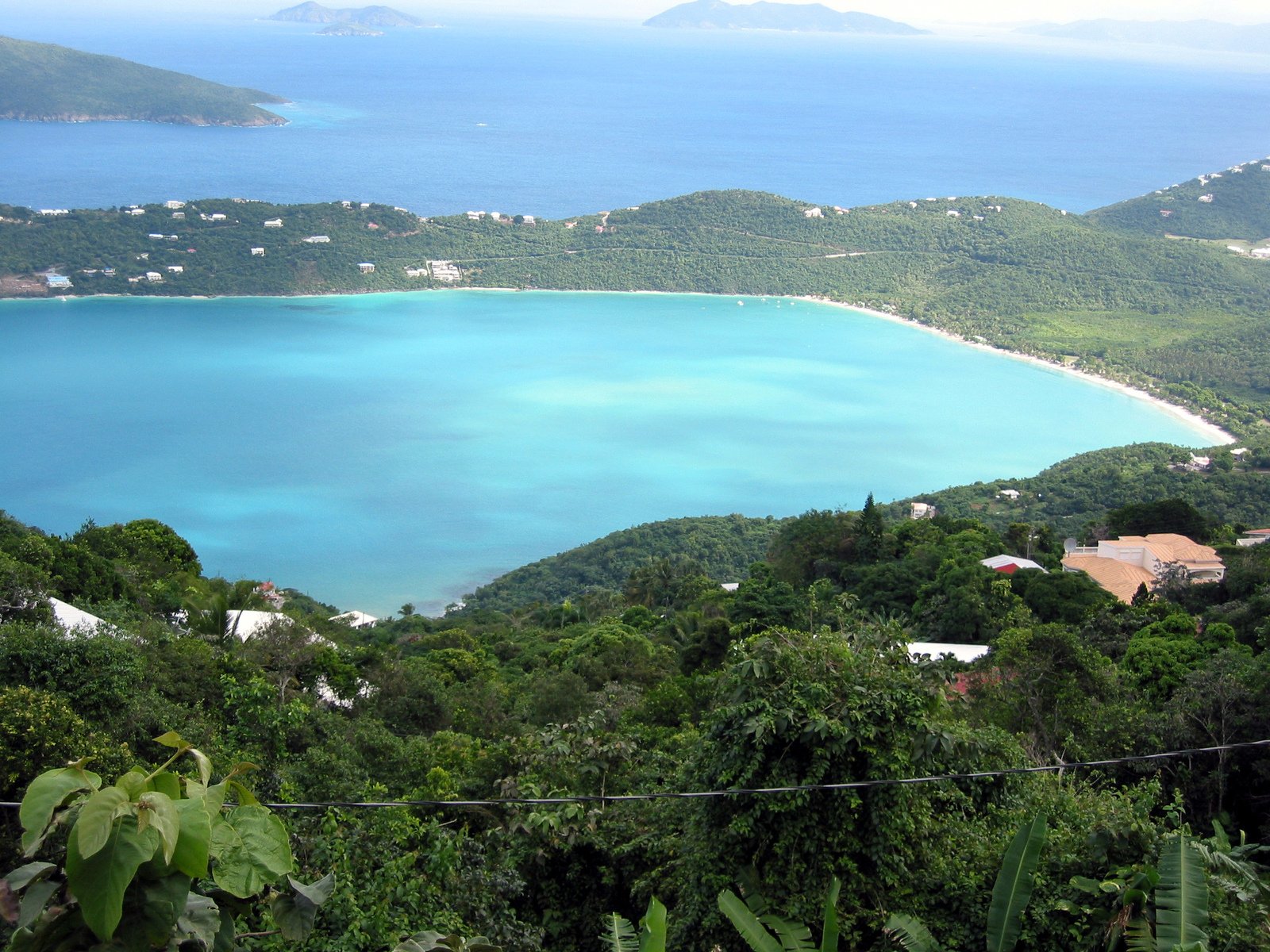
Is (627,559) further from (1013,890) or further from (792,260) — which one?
(792,260)

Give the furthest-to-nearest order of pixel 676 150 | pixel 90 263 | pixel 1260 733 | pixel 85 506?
pixel 676 150 < pixel 90 263 < pixel 85 506 < pixel 1260 733

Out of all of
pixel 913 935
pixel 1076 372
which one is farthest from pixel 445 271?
pixel 913 935

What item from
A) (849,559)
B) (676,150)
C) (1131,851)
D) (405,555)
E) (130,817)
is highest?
(676,150)

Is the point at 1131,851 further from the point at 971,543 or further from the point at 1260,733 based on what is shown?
the point at 971,543

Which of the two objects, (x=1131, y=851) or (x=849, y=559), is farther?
(x=849, y=559)

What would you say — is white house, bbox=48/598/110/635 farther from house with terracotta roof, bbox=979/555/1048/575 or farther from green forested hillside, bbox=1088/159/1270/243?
green forested hillside, bbox=1088/159/1270/243

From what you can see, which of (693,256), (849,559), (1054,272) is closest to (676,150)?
(693,256)

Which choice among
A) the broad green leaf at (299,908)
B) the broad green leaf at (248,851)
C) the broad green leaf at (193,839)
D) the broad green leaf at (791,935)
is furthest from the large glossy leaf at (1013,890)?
the broad green leaf at (193,839)
